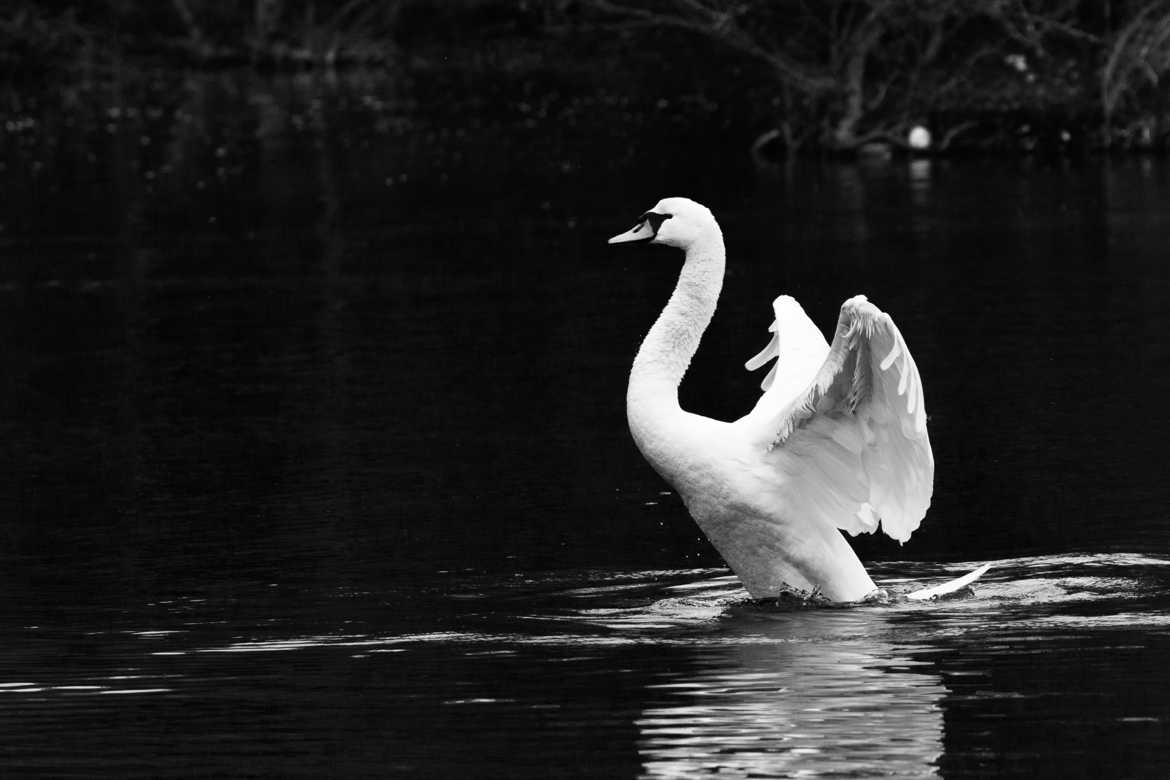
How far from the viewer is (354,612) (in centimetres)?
1011

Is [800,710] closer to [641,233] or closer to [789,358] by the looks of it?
[641,233]

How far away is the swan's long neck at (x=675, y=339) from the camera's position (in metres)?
9.88

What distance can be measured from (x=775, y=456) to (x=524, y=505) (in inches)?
111

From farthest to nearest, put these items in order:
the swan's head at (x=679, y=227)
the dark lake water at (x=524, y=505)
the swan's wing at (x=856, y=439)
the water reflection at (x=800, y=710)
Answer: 1. the swan's head at (x=679, y=227)
2. the swan's wing at (x=856, y=439)
3. the dark lake water at (x=524, y=505)
4. the water reflection at (x=800, y=710)

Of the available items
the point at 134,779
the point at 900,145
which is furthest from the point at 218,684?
the point at 900,145

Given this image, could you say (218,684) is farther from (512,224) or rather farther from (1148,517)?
(512,224)

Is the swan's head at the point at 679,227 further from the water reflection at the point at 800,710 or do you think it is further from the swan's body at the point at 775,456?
the water reflection at the point at 800,710

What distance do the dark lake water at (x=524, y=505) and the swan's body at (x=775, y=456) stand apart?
277 mm

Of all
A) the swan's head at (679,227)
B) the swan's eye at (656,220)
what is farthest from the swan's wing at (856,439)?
the swan's eye at (656,220)

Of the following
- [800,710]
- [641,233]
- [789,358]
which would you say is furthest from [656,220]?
[800,710]

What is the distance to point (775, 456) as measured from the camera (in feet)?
32.9

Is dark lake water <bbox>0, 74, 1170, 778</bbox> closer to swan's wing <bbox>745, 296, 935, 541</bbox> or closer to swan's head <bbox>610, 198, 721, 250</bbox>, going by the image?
swan's wing <bbox>745, 296, 935, 541</bbox>

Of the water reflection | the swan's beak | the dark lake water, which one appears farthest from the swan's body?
the water reflection

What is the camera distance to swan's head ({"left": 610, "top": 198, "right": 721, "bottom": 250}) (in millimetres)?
10281
